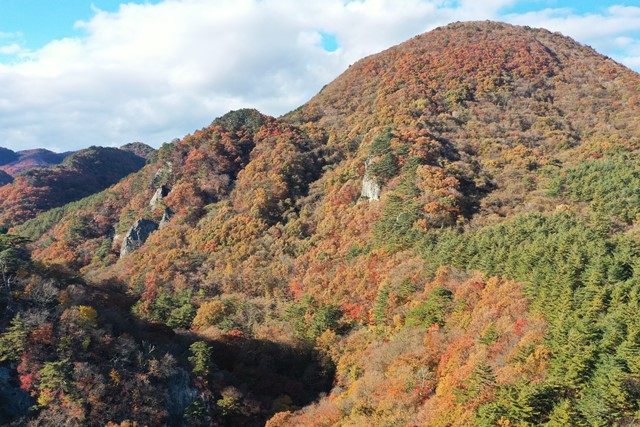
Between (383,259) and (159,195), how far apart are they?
65.6m

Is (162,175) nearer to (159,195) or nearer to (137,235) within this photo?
(159,195)

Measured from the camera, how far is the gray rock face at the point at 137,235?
347 ft

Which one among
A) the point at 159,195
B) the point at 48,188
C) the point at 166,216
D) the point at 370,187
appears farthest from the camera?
the point at 48,188

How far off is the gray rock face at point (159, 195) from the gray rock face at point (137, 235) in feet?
25.1

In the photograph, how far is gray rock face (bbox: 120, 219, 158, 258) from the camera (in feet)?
347

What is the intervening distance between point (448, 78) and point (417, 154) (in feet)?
167

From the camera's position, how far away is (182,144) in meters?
127

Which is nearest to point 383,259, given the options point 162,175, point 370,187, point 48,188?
point 370,187

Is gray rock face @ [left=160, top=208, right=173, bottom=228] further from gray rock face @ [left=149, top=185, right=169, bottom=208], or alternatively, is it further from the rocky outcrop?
the rocky outcrop

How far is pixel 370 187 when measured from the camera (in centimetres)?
9112

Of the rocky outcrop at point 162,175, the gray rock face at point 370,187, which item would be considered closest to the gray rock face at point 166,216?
the rocky outcrop at point 162,175

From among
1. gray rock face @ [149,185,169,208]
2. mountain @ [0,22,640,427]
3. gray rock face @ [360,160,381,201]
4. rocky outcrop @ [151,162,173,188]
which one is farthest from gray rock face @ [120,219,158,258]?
gray rock face @ [360,160,381,201]

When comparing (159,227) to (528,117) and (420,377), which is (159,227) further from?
(528,117)

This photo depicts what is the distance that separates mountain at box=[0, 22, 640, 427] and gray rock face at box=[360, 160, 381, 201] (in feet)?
1.99
